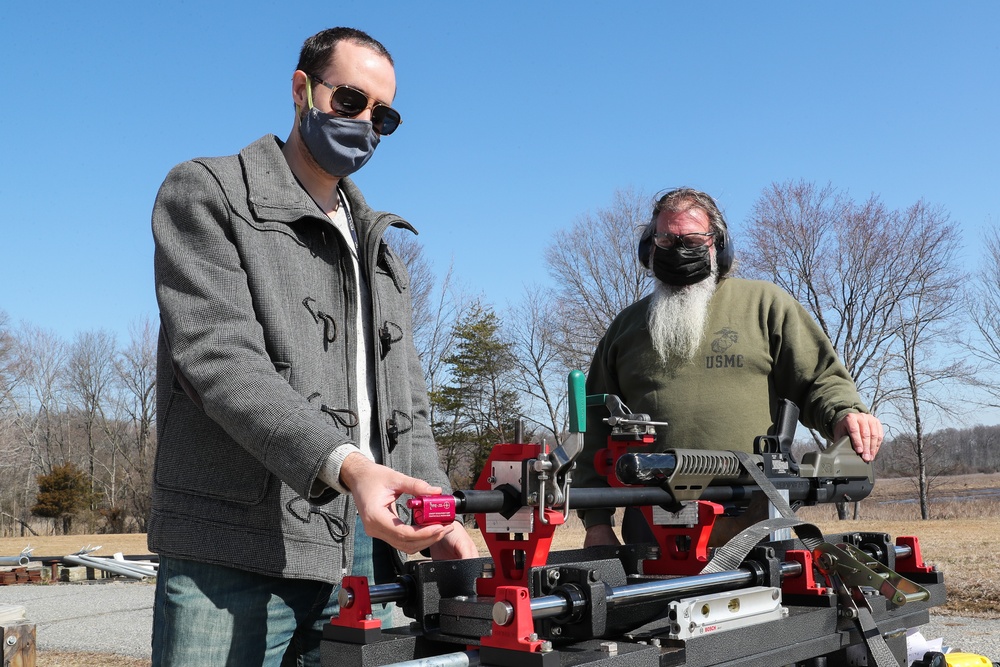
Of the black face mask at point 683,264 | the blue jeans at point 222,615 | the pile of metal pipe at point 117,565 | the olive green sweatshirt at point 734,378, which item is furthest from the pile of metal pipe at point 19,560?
the blue jeans at point 222,615

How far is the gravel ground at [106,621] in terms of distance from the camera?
6.91 m

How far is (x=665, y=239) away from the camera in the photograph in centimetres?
381

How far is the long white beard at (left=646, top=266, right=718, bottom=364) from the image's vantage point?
371 cm

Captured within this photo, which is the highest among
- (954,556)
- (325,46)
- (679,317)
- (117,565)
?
(325,46)

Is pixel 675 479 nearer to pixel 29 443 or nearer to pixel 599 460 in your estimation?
pixel 599 460

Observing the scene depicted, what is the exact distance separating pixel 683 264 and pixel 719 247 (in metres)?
0.23

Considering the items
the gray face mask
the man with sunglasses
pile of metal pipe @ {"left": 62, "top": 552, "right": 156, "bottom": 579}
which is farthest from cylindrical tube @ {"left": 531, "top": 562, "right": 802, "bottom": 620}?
pile of metal pipe @ {"left": 62, "top": 552, "right": 156, "bottom": 579}

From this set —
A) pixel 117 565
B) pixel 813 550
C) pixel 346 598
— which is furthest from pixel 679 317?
pixel 117 565

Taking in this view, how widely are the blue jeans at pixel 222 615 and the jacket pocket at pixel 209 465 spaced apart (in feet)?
0.57

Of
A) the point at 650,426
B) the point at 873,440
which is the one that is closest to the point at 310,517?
the point at 650,426

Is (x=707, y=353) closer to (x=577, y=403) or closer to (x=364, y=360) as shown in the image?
(x=364, y=360)

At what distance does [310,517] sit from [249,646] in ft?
1.07

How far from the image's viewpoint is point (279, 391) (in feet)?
6.23

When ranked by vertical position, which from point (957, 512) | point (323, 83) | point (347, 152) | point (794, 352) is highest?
point (323, 83)
